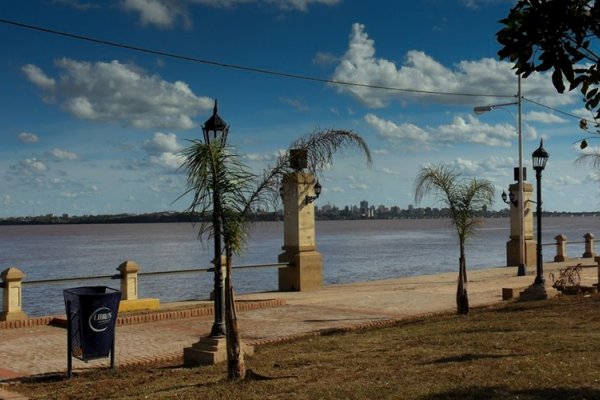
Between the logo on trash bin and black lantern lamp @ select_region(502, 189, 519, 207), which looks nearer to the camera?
the logo on trash bin

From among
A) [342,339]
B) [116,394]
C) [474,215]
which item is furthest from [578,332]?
[116,394]

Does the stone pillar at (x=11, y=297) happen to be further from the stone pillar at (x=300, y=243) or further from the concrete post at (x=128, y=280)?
the stone pillar at (x=300, y=243)

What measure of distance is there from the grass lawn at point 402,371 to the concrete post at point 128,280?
618 centimetres

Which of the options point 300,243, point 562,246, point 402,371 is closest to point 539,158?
point 300,243

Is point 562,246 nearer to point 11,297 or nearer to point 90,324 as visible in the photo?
point 11,297

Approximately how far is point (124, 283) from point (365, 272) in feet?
84.9

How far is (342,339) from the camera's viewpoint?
11.0 metres

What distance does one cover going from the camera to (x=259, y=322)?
13953 millimetres

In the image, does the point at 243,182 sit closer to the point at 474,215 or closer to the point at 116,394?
the point at 116,394

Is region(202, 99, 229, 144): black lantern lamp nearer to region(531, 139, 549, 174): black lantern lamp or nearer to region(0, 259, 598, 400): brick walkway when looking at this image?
region(0, 259, 598, 400): brick walkway

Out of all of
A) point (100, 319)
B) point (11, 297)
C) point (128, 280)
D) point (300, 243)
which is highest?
point (300, 243)

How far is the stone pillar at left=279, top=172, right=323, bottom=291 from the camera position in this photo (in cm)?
2053

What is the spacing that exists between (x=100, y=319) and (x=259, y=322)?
17.7 ft

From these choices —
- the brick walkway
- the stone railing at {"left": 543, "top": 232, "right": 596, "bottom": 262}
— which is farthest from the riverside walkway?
the stone railing at {"left": 543, "top": 232, "right": 596, "bottom": 262}
